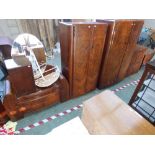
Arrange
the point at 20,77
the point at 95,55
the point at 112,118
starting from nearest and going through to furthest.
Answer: the point at 112,118 → the point at 20,77 → the point at 95,55

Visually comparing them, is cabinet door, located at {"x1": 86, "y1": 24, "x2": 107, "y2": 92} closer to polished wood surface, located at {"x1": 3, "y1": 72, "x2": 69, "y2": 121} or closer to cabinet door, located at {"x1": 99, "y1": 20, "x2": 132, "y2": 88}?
cabinet door, located at {"x1": 99, "y1": 20, "x2": 132, "y2": 88}

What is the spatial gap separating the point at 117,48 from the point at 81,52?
0.79m

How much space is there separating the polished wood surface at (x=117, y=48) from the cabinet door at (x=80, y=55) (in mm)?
417

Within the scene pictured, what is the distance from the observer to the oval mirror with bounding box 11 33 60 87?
1722mm

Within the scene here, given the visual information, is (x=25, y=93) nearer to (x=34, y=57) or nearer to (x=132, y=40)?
(x=34, y=57)

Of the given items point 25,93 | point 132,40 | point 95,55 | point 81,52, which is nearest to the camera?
point 25,93

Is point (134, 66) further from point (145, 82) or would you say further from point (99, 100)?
point (99, 100)

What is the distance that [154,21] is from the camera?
15.7ft

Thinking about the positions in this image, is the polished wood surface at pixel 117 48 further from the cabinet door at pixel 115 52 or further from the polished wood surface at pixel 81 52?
the polished wood surface at pixel 81 52

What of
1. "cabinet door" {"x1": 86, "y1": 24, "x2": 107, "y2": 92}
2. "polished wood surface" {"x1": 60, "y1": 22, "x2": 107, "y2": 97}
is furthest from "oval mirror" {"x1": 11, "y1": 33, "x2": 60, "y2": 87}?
"cabinet door" {"x1": 86, "y1": 24, "x2": 107, "y2": 92}

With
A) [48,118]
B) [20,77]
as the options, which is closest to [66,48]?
[20,77]

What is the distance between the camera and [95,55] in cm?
222
